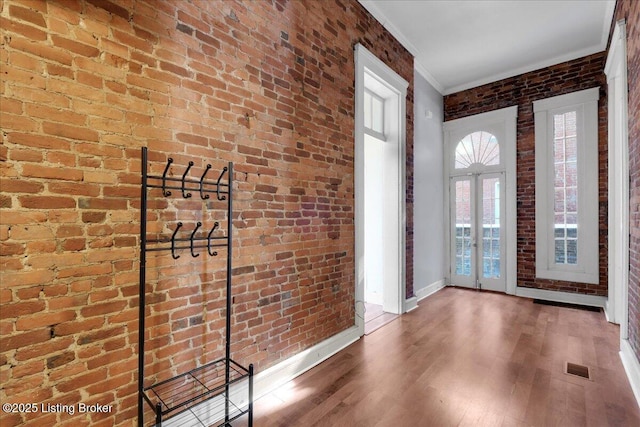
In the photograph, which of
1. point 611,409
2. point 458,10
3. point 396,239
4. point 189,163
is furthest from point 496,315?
point 189,163

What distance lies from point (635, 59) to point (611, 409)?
2.94 m

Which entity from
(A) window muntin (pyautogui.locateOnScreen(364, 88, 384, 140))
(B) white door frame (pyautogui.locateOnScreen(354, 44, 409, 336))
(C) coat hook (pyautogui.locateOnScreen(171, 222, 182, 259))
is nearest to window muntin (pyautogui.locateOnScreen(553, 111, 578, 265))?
(B) white door frame (pyautogui.locateOnScreen(354, 44, 409, 336))

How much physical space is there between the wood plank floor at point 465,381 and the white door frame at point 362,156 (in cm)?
57

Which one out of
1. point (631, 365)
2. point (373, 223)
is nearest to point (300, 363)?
point (631, 365)

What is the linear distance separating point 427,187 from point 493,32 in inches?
95.0

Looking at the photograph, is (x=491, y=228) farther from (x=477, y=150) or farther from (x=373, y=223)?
(x=373, y=223)

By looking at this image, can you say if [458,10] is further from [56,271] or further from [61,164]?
[56,271]

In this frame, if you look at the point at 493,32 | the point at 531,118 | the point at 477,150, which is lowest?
the point at 477,150

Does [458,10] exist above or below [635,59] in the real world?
above

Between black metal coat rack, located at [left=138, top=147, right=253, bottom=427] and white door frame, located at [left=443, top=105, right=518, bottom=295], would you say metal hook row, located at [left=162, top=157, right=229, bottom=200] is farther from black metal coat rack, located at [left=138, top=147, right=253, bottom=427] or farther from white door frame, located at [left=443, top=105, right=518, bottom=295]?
white door frame, located at [left=443, top=105, right=518, bottom=295]

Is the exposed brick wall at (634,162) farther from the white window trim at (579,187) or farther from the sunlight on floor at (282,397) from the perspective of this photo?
the sunlight on floor at (282,397)

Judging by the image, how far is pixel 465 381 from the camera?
259 centimetres

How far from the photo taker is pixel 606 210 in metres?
4.65

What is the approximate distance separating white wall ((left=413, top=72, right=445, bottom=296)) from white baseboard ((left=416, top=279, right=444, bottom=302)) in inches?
1.9
